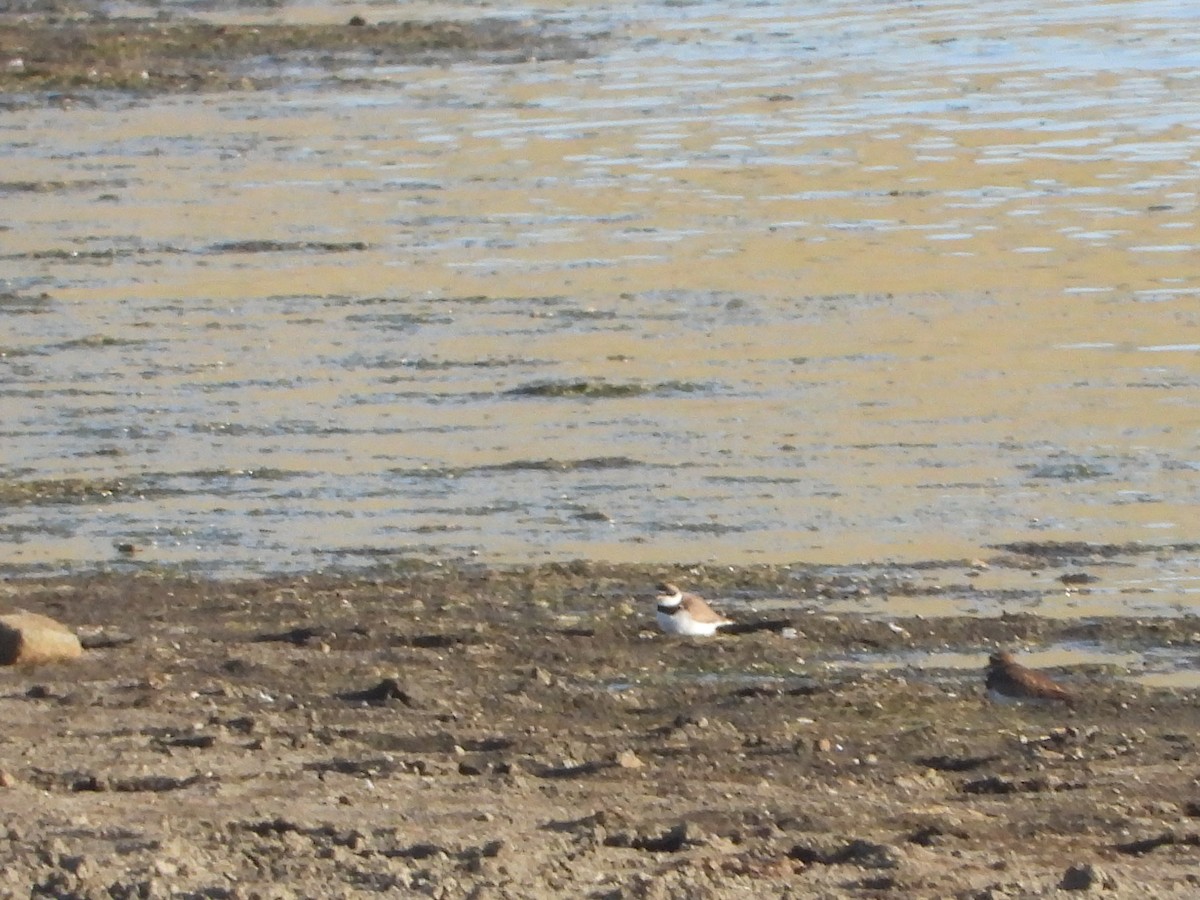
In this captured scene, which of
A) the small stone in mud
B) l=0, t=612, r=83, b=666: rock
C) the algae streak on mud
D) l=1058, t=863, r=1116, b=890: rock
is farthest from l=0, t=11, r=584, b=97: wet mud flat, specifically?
l=1058, t=863, r=1116, b=890: rock

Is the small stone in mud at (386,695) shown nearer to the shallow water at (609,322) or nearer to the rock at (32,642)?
the rock at (32,642)

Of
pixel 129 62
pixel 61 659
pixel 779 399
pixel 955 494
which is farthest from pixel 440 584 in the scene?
pixel 129 62

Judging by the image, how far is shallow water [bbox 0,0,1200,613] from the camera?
378 inches

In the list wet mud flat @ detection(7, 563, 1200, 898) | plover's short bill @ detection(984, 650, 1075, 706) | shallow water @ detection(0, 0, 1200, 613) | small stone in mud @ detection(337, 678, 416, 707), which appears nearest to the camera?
wet mud flat @ detection(7, 563, 1200, 898)

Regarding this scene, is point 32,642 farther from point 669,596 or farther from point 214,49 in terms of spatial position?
point 214,49

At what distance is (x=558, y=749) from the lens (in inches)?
263

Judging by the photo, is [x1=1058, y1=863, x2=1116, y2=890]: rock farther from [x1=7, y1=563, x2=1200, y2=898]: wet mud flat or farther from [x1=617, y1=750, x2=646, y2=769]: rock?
[x1=617, y1=750, x2=646, y2=769]: rock

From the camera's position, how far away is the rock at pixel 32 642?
760cm

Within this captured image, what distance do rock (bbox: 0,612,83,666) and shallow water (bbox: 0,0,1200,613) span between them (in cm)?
141

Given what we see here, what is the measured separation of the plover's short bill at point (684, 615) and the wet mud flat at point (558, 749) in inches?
2.4

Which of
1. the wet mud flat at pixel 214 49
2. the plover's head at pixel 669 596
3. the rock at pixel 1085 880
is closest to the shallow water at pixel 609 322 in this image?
the plover's head at pixel 669 596

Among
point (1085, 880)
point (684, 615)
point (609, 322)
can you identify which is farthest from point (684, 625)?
point (609, 322)

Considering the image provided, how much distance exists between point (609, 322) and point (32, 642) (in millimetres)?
6055

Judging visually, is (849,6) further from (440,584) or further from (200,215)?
(440,584)
